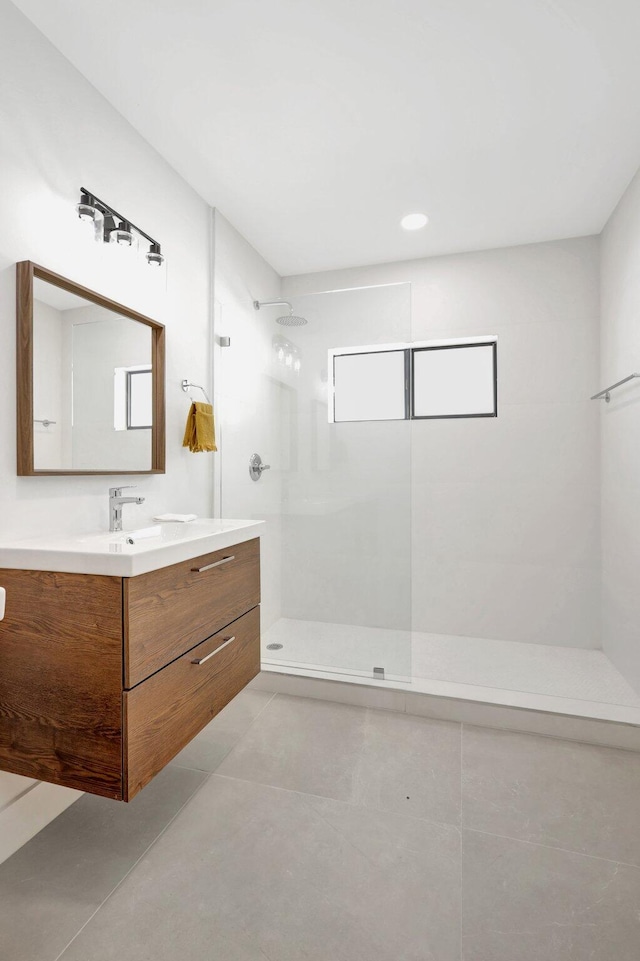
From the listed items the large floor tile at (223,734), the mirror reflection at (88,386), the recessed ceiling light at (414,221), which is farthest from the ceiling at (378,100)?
the large floor tile at (223,734)

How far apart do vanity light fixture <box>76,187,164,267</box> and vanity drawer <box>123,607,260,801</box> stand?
1.47 metres

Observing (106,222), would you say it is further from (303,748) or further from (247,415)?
(303,748)

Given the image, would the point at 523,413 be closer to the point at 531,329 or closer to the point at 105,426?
the point at 531,329

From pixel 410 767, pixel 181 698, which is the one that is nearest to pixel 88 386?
pixel 181 698

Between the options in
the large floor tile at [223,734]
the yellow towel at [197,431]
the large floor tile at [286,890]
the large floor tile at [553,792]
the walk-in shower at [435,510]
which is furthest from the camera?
the walk-in shower at [435,510]

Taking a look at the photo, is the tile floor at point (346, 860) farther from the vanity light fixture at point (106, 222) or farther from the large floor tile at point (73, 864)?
the vanity light fixture at point (106, 222)

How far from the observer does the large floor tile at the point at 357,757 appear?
5.40 feet

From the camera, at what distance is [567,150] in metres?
2.06

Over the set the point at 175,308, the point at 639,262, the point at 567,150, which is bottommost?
the point at 175,308

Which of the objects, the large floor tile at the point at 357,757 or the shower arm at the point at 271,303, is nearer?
the large floor tile at the point at 357,757

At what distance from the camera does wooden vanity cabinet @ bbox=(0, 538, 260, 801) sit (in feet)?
3.88

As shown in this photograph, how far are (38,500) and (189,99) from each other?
1576mm

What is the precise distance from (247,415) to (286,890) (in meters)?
1.99

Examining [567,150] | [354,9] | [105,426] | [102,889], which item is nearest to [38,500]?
[105,426]
